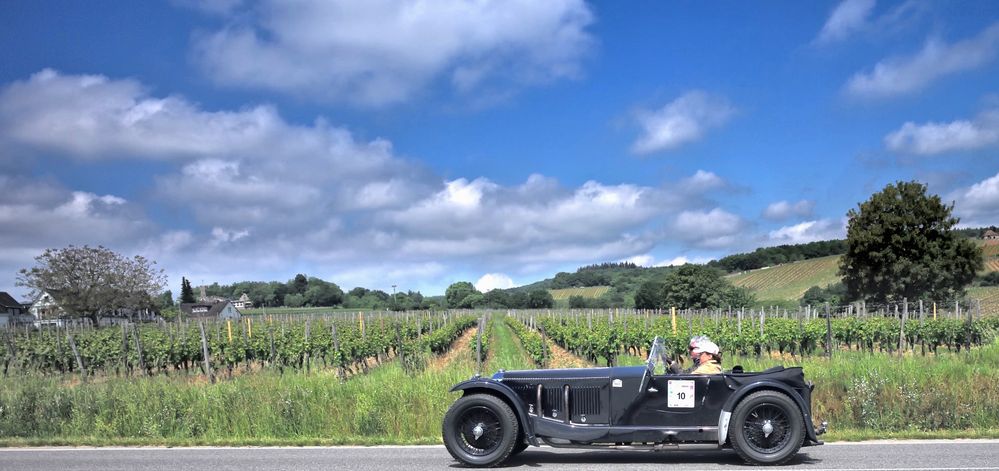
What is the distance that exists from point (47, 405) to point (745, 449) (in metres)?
10.2

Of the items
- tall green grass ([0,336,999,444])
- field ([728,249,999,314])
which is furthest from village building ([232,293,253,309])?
tall green grass ([0,336,999,444])

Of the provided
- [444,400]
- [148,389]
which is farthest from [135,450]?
[444,400]

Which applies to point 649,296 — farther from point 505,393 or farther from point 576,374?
point 505,393

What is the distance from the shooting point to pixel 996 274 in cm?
7812

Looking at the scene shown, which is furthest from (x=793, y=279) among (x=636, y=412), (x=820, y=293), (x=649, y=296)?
(x=636, y=412)

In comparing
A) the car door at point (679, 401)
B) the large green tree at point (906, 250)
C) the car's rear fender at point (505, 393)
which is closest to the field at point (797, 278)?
the large green tree at point (906, 250)

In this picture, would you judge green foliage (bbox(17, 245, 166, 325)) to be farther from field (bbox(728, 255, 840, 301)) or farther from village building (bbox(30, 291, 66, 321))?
Answer: field (bbox(728, 255, 840, 301))

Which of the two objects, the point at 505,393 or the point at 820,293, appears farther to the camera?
the point at 820,293

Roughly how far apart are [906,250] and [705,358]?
56.0 metres

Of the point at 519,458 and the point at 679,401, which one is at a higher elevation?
the point at 679,401

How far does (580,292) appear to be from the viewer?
→ 139625mm

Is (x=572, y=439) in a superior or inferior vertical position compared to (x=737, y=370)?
inferior

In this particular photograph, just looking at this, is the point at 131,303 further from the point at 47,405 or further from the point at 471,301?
the point at 471,301

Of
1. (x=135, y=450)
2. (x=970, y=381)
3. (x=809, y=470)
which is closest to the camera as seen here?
(x=809, y=470)
